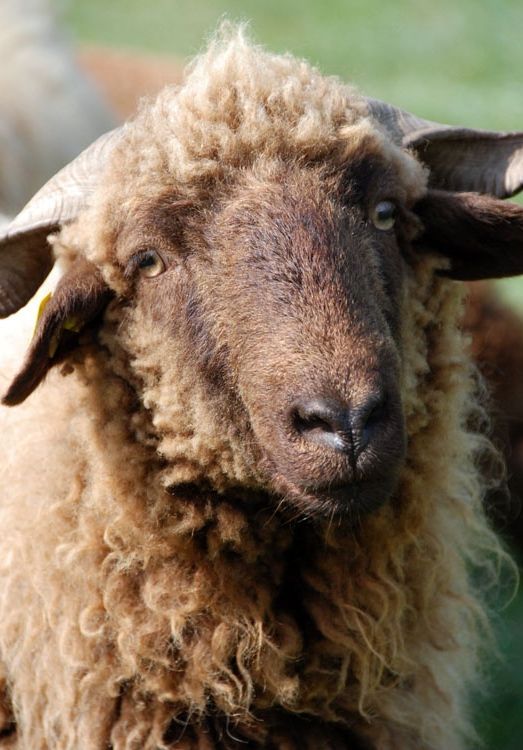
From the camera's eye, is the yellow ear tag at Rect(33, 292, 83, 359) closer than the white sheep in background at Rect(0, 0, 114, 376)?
Yes

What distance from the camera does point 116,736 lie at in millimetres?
3250

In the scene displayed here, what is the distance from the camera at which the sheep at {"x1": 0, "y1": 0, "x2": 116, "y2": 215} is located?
23.5 ft

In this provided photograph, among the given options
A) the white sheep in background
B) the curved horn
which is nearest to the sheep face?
the curved horn

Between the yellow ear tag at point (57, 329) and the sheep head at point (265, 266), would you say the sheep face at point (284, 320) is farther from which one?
the yellow ear tag at point (57, 329)

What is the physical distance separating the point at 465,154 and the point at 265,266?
1012 millimetres

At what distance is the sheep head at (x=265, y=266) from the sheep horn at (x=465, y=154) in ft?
0.49

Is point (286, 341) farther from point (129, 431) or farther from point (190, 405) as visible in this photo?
point (129, 431)

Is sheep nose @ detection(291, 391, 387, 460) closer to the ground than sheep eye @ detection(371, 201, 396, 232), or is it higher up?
closer to the ground

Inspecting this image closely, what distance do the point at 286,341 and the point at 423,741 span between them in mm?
1296

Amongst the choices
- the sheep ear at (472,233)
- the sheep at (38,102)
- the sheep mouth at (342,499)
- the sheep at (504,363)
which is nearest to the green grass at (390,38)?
the sheep at (38,102)

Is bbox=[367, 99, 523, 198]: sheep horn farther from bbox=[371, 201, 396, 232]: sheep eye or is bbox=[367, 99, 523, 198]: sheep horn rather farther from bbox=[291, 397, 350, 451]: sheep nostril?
bbox=[291, 397, 350, 451]: sheep nostril

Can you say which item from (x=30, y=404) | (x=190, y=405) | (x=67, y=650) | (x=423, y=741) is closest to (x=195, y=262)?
(x=190, y=405)

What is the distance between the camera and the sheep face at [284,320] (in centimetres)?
280

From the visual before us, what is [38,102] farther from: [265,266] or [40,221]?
[265,266]
